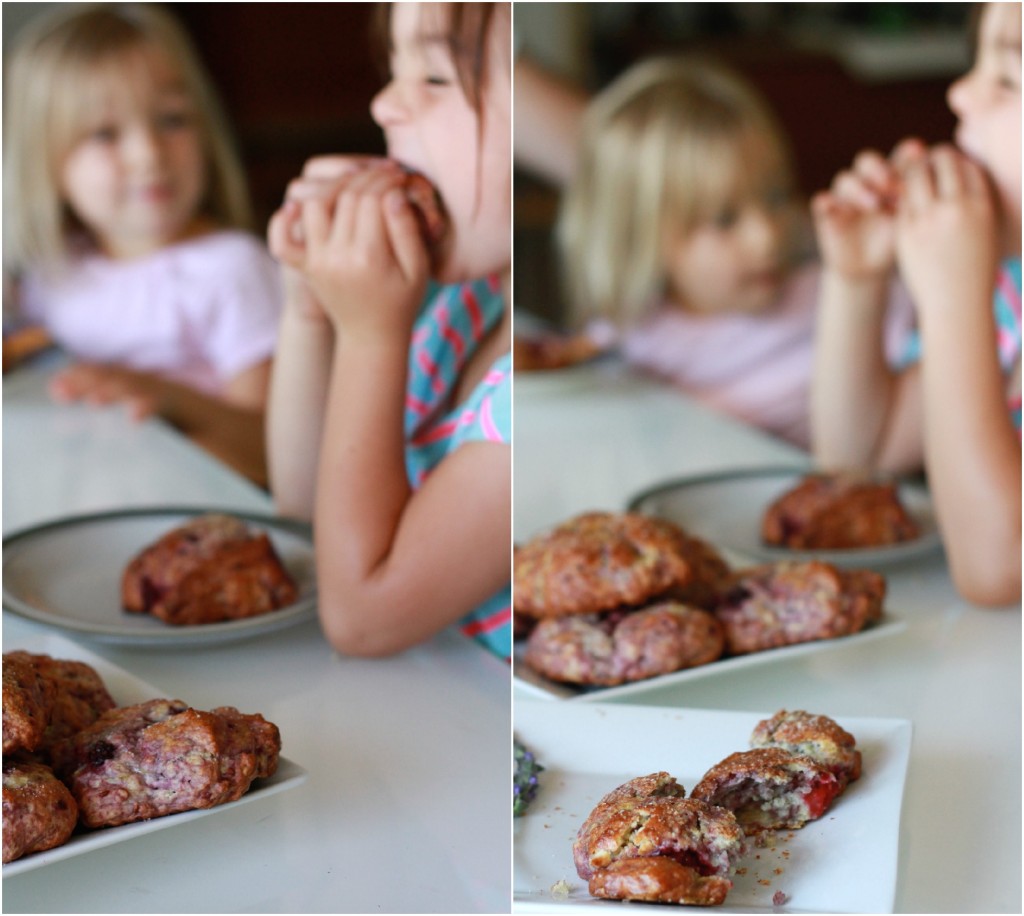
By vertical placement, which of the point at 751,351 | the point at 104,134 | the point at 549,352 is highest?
the point at 104,134

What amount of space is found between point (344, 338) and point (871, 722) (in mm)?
413

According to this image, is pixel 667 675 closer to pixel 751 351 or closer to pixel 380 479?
pixel 380 479

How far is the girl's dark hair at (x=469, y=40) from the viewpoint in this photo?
2.40ft

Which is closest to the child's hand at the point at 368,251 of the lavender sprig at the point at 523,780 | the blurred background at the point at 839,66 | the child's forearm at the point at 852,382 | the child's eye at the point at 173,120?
the lavender sprig at the point at 523,780

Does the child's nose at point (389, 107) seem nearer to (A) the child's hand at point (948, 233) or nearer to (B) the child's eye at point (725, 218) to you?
(A) the child's hand at point (948, 233)

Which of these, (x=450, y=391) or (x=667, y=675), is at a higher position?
(x=450, y=391)

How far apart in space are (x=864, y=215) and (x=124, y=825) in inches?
36.8

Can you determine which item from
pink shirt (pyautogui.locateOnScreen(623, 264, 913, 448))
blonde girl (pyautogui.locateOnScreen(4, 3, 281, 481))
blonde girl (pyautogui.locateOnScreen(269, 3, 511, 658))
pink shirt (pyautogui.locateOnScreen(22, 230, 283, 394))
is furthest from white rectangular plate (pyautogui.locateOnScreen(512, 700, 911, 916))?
pink shirt (pyautogui.locateOnScreen(623, 264, 913, 448))

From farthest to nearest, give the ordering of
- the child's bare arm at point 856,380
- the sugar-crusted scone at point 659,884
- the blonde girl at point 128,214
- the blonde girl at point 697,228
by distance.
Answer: the blonde girl at point 697,228 < the blonde girl at point 128,214 < the child's bare arm at point 856,380 < the sugar-crusted scone at point 659,884

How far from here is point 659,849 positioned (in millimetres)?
545

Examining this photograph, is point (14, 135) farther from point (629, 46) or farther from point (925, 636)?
point (629, 46)

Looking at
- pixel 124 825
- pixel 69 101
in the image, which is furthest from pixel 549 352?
pixel 124 825

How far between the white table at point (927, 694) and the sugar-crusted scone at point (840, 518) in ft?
0.12

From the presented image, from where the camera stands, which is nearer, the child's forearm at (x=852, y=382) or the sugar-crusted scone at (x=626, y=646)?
the sugar-crusted scone at (x=626, y=646)
